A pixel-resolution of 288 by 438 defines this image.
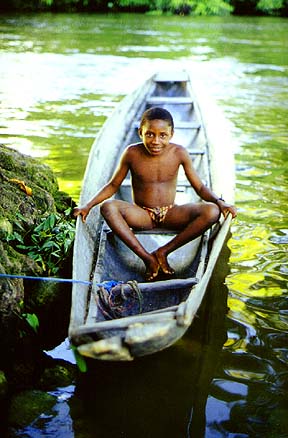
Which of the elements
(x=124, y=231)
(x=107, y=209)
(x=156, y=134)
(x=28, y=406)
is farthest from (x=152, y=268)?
(x=28, y=406)

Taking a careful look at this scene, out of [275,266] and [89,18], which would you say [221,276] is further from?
[89,18]

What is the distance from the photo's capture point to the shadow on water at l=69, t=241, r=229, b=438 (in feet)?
8.63

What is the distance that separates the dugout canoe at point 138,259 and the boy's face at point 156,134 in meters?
0.55

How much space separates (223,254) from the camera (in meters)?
4.29

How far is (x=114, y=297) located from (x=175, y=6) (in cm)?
3037

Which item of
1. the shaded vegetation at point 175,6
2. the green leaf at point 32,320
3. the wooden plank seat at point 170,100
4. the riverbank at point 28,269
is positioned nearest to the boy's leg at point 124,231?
the riverbank at point 28,269

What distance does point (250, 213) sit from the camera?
5055 millimetres

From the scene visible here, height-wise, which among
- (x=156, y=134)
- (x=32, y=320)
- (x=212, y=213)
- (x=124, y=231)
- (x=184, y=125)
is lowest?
(x=32, y=320)

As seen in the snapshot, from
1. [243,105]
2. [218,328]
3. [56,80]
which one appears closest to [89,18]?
[56,80]

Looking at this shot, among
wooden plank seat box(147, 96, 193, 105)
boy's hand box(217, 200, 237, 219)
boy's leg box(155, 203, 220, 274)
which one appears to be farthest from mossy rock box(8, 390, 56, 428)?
wooden plank seat box(147, 96, 193, 105)

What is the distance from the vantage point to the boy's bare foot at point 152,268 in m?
3.34

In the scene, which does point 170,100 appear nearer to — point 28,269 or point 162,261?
point 162,261

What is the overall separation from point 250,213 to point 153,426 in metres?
2.78

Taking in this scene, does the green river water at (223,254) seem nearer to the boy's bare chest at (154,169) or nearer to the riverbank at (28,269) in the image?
the riverbank at (28,269)
